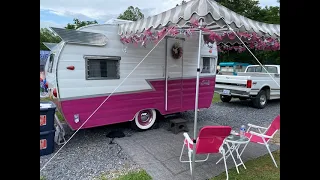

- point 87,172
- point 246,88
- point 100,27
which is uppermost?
point 100,27

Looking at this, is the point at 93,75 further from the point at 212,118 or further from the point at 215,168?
the point at 212,118

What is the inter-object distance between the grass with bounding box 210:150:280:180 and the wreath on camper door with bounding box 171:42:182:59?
10.4 feet

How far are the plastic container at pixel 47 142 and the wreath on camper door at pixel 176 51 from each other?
3440 mm

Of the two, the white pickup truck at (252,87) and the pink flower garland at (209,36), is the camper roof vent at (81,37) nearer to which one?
the pink flower garland at (209,36)

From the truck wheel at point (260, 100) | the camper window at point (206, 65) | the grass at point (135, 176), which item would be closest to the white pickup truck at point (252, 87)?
the truck wheel at point (260, 100)

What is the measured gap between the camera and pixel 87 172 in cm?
375

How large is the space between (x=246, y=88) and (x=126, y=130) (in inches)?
190

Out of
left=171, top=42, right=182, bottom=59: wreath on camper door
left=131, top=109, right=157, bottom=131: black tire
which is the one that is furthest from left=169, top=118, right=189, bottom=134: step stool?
left=171, top=42, right=182, bottom=59: wreath on camper door

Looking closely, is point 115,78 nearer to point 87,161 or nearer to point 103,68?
point 103,68

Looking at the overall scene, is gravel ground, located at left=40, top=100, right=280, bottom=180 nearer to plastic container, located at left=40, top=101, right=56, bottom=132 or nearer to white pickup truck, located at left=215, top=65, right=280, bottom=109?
plastic container, located at left=40, top=101, right=56, bottom=132

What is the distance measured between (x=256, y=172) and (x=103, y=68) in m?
3.67

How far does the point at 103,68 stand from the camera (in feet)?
16.7

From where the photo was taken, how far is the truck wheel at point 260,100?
8781mm
